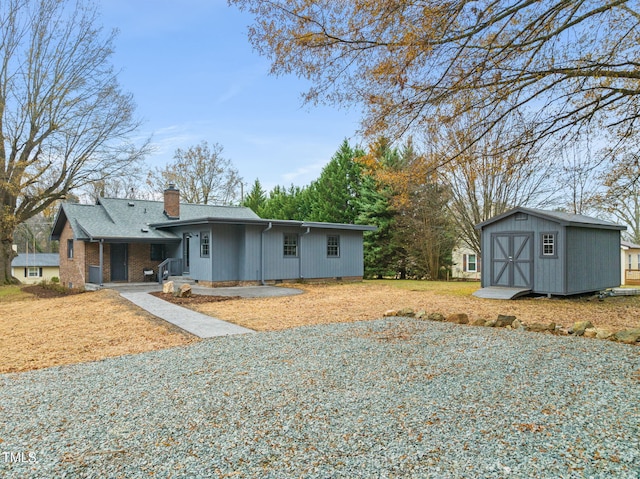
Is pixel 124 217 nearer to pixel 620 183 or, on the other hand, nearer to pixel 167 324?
pixel 167 324

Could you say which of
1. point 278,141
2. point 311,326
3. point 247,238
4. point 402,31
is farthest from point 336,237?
point 402,31

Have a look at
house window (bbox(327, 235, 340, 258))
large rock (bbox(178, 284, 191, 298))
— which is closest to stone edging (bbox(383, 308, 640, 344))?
large rock (bbox(178, 284, 191, 298))

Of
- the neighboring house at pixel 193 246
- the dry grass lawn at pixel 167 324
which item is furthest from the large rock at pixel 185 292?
the neighboring house at pixel 193 246

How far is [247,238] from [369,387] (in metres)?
13.6

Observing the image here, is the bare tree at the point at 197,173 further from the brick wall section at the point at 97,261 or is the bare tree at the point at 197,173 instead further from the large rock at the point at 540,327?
the large rock at the point at 540,327

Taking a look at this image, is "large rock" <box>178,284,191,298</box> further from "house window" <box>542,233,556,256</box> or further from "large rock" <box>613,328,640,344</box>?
"house window" <box>542,233,556,256</box>

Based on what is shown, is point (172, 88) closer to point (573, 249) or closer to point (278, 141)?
point (278, 141)

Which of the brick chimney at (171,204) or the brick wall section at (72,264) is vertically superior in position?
the brick chimney at (171,204)

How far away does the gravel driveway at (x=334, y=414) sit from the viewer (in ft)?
9.57

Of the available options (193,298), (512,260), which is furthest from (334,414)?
(512,260)

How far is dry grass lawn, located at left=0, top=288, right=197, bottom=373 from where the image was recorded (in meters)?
6.44

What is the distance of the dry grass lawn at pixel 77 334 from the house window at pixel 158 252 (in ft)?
24.9

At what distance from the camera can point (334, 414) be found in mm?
3748

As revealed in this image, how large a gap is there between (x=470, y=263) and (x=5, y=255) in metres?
Result: 29.5
